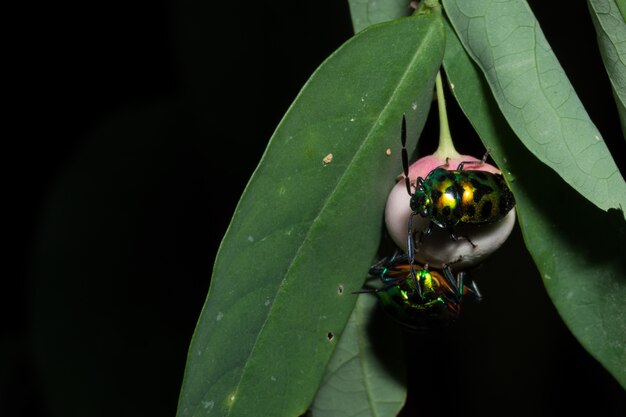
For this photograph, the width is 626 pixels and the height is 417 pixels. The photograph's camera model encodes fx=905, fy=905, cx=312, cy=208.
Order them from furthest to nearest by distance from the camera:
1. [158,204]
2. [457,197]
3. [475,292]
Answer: [158,204] < [475,292] < [457,197]

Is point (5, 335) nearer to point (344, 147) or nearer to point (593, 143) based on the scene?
point (344, 147)

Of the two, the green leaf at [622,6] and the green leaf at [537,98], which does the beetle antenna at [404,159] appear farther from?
the green leaf at [622,6]

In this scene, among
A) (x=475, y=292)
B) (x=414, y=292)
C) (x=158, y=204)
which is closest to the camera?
(x=414, y=292)

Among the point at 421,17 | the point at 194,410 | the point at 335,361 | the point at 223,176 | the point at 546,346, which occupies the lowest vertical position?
the point at 546,346

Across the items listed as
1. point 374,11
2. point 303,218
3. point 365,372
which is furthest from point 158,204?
point 303,218

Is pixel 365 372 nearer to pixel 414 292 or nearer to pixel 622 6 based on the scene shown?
pixel 414 292

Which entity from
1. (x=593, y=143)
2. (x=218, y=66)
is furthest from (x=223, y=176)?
(x=593, y=143)

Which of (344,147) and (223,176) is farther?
(223,176)
